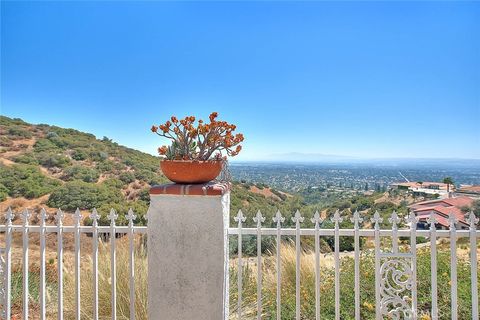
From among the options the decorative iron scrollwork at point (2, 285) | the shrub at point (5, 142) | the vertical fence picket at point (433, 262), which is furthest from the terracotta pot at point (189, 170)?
the shrub at point (5, 142)

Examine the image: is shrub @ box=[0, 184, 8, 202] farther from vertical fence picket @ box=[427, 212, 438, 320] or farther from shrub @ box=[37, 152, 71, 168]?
vertical fence picket @ box=[427, 212, 438, 320]

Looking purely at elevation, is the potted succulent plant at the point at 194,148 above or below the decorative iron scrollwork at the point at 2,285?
above

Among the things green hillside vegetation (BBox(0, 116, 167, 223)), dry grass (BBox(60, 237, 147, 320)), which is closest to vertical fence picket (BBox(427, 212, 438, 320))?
dry grass (BBox(60, 237, 147, 320))

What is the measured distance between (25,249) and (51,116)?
23717 millimetres

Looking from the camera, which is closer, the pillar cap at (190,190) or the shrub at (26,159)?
the pillar cap at (190,190)

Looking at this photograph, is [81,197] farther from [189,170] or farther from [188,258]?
[189,170]

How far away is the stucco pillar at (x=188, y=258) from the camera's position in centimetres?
265

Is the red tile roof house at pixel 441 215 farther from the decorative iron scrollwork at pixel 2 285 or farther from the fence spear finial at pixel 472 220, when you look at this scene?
the decorative iron scrollwork at pixel 2 285

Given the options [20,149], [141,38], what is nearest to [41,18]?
[141,38]

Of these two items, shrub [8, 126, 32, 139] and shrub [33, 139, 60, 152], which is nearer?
shrub [33, 139, 60, 152]

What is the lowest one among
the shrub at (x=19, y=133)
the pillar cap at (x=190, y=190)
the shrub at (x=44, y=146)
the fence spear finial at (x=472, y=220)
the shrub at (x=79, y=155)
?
the fence spear finial at (x=472, y=220)

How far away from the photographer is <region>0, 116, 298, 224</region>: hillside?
12289 mm

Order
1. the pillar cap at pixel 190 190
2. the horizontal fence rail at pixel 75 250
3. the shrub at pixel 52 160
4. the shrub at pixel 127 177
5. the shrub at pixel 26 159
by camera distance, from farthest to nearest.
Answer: the shrub at pixel 52 160 → the shrub at pixel 26 159 → the shrub at pixel 127 177 → the horizontal fence rail at pixel 75 250 → the pillar cap at pixel 190 190

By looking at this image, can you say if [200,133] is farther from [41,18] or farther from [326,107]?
[326,107]
